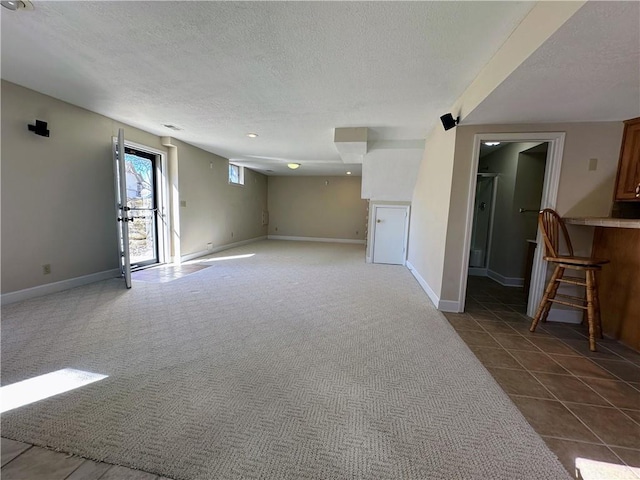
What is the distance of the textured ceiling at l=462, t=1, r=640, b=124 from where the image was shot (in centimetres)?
119

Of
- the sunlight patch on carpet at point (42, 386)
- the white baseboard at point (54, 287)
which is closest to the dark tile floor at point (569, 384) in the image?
the sunlight patch on carpet at point (42, 386)

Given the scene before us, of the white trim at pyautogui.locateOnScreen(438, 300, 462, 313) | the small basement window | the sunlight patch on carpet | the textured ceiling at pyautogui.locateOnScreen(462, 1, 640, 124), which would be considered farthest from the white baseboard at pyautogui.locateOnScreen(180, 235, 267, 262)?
the textured ceiling at pyautogui.locateOnScreen(462, 1, 640, 124)

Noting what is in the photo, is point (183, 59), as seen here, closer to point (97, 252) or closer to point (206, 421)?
point (206, 421)

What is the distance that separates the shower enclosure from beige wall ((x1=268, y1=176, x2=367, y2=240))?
376 cm

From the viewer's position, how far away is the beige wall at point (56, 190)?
8.54 ft

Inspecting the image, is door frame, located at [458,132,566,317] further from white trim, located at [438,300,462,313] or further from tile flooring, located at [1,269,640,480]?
tile flooring, located at [1,269,640,480]

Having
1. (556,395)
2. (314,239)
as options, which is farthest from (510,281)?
(314,239)

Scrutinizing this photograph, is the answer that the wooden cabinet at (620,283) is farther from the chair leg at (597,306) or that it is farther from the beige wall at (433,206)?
the beige wall at (433,206)

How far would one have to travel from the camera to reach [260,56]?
1.93 meters

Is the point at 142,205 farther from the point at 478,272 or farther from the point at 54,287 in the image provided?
the point at 478,272

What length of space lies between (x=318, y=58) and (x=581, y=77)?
173 cm

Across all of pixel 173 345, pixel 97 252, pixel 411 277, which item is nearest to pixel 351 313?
pixel 173 345

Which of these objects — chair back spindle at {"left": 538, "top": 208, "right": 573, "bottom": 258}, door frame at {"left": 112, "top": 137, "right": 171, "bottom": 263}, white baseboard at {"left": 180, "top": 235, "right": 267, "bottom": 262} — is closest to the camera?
chair back spindle at {"left": 538, "top": 208, "right": 573, "bottom": 258}

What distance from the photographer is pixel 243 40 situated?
1757 mm
